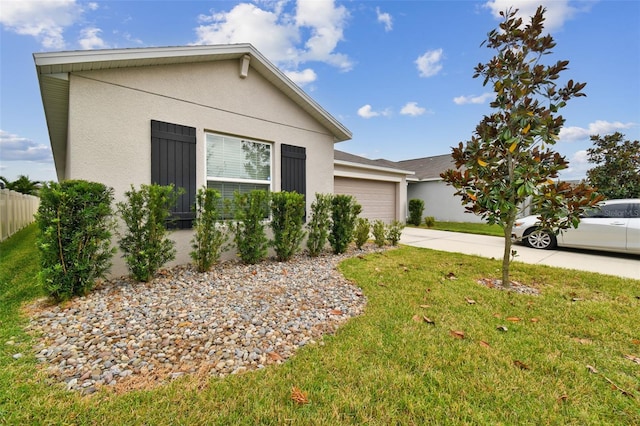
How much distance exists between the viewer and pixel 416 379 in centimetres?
208

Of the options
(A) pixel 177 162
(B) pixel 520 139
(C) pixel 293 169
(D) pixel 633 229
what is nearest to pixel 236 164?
(A) pixel 177 162

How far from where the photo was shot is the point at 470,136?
420 cm

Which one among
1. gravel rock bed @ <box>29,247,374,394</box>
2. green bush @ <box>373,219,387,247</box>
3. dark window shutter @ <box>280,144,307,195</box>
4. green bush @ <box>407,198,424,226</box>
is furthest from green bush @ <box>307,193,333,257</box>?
green bush @ <box>407,198,424,226</box>

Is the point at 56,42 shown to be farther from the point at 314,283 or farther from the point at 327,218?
the point at 314,283

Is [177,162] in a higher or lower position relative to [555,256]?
higher

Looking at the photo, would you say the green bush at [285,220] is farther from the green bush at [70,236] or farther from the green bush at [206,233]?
the green bush at [70,236]

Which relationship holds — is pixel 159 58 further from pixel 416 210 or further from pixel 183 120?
pixel 416 210

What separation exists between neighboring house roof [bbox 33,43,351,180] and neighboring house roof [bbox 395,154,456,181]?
11.2m

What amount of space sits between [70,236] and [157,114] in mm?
2507

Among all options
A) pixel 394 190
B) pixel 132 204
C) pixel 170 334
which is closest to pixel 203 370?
pixel 170 334

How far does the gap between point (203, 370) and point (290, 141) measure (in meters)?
5.33

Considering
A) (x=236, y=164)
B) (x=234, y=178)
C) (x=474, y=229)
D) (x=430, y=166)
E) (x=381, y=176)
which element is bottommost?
(x=474, y=229)

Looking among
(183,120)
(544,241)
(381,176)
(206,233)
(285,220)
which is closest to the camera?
(206,233)

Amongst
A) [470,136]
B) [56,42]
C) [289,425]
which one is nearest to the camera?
[289,425]
